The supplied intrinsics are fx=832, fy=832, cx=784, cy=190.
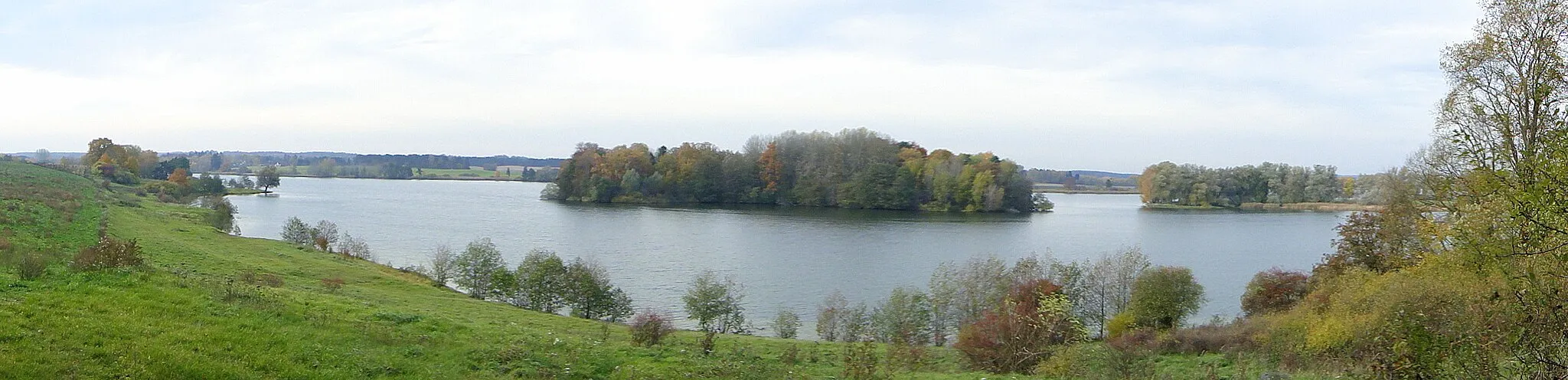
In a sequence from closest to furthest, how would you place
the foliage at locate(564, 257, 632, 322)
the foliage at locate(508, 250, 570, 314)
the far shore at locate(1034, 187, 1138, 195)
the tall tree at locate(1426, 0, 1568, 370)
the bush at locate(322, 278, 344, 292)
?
the tall tree at locate(1426, 0, 1568, 370)
the bush at locate(322, 278, 344, 292)
the foliage at locate(564, 257, 632, 322)
the foliage at locate(508, 250, 570, 314)
the far shore at locate(1034, 187, 1138, 195)

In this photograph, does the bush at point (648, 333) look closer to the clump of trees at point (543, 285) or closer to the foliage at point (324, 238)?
the clump of trees at point (543, 285)

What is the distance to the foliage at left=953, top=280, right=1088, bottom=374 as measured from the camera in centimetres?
1712

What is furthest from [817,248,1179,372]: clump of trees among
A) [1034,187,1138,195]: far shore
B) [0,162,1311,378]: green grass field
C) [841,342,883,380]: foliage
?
[1034,187,1138,195]: far shore

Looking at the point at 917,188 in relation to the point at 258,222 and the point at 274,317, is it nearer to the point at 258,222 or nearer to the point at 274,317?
the point at 258,222

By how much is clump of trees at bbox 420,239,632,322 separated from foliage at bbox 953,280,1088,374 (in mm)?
11399

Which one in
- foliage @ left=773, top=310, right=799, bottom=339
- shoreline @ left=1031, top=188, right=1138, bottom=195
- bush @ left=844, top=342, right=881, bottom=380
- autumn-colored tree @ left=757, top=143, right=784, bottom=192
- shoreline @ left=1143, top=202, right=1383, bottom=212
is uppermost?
autumn-colored tree @ left=757, top=143, right=784, bottom=192

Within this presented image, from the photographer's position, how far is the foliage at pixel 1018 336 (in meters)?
17.1

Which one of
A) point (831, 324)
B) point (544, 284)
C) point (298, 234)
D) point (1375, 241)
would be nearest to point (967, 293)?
point (831, 324)

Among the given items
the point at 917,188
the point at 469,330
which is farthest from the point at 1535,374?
the point at 917,188

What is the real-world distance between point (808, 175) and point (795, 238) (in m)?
46.3

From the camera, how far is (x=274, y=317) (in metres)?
10.6

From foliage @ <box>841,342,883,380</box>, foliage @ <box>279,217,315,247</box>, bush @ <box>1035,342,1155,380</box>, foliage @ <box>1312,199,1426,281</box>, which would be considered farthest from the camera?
foliage @ <box>279,217,315,247</box>

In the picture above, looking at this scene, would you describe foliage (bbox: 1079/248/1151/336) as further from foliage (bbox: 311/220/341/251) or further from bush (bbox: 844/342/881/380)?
foliage (bbox: 311/220/341/251)

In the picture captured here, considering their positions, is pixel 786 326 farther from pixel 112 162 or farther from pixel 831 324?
pixel 112 162
